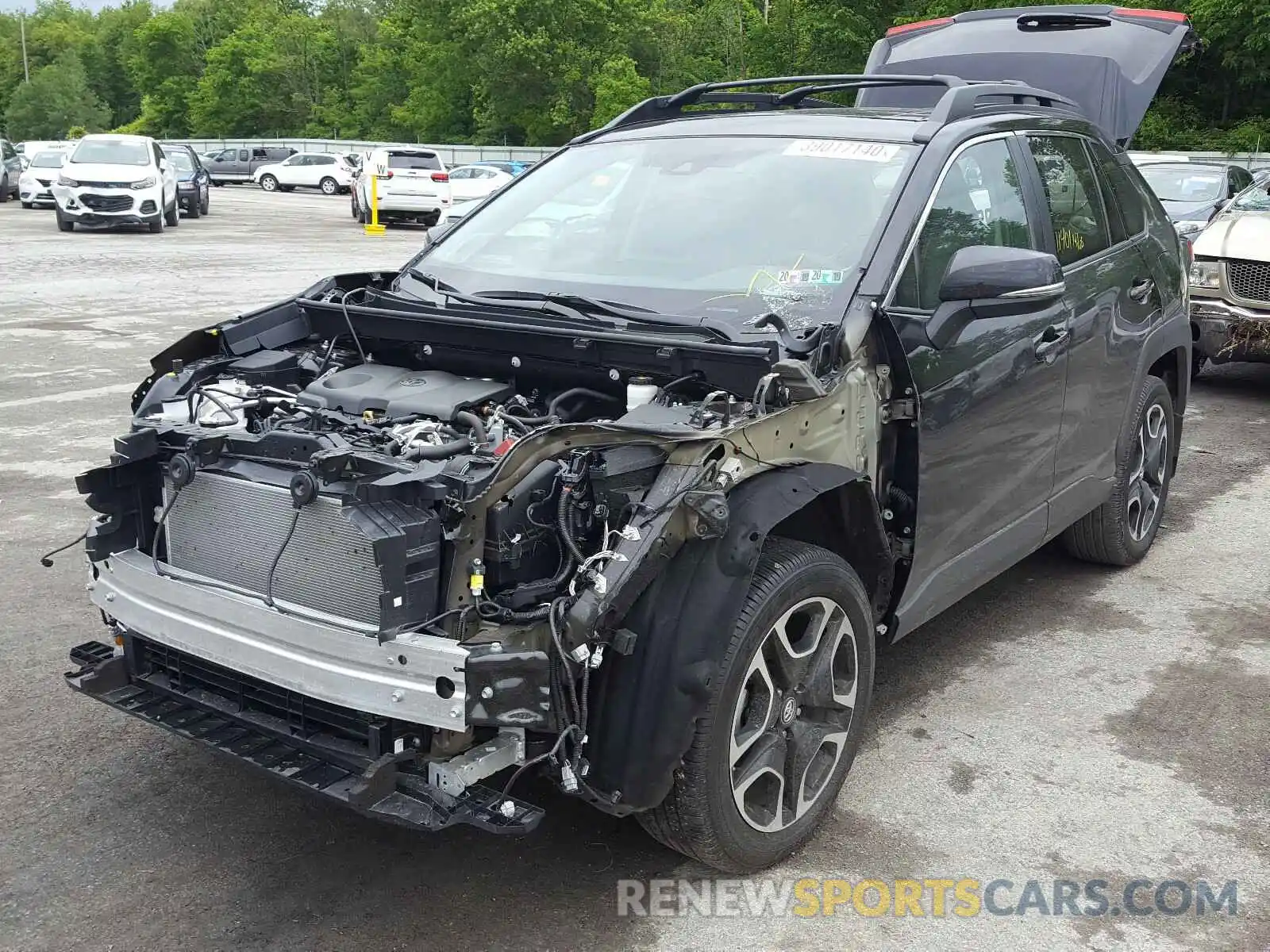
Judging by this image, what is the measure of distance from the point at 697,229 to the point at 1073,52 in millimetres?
4131

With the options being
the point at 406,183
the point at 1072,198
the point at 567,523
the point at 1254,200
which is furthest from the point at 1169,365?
the point at 406,183

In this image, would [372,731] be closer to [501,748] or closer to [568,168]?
[501,748]

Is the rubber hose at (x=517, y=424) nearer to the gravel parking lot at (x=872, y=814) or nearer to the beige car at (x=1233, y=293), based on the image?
the gravel parking lot at (x=872, y=814)

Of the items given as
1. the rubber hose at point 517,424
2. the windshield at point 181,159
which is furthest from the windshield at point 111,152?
the rubber hose at point 517,424

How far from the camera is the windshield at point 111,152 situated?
23.2 m

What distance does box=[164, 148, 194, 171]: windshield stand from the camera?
28.9 meters

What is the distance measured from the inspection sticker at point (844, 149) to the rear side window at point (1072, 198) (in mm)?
809

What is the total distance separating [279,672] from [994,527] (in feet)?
8.30

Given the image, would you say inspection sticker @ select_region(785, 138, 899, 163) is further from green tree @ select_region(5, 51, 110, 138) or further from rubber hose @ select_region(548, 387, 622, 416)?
green tree @ select_region(5, 51, 110, 138)

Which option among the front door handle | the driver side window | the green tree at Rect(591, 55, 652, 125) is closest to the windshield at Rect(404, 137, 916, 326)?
the driver side window

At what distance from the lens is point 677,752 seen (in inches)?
114

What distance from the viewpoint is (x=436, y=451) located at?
10.2 feet

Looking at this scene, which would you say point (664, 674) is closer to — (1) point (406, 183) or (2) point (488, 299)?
(2) point (488, 299)

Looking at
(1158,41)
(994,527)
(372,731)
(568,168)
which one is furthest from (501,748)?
(1158,41)
